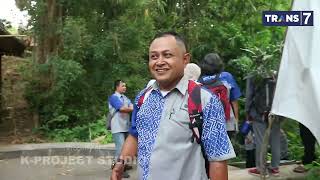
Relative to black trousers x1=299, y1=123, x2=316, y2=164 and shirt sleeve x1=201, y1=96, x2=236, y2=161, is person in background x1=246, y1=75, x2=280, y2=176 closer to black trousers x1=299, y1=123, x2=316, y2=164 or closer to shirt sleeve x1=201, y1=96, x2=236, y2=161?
black trousers x1=299, y1=123, x2=316, y2=164

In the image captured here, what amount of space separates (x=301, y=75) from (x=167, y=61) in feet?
6.27

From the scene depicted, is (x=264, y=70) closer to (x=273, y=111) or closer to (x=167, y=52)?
(x=273, y=111)

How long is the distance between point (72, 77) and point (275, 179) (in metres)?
8.59

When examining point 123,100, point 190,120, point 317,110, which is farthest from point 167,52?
point 123,100

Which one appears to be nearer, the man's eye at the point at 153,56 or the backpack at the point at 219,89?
the man's eye at the point at 153,56

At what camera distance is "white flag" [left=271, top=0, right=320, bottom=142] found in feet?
12.0

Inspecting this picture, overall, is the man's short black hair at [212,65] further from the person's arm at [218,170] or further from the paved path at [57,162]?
the person's arm at [218,170]

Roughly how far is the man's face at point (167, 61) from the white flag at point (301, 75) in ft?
5.72

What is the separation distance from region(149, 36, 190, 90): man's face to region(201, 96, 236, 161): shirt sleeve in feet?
0.77

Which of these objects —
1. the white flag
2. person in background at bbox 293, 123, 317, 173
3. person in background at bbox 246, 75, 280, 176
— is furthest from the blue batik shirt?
person in background at bbox 293, 123, 317, 173

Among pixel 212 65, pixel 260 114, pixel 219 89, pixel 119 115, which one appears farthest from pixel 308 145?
pixel 119 115

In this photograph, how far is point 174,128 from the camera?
7.20 feet

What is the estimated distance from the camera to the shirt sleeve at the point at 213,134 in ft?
7.19

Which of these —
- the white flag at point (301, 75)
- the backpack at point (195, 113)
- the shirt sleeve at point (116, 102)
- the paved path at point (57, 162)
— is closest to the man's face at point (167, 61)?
the backpack at point (195, 113)
